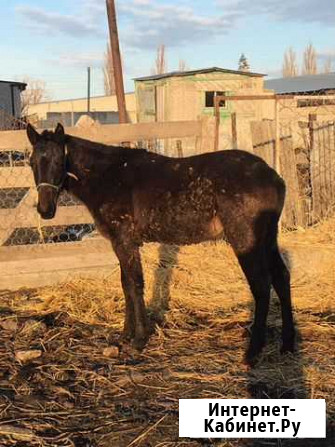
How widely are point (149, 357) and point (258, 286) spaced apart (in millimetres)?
1145

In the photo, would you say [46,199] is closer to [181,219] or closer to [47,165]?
[47,165]

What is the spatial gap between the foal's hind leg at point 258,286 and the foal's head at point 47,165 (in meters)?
1.78

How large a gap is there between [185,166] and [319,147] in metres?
5.40

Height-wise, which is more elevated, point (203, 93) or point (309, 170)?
point (203, 93)

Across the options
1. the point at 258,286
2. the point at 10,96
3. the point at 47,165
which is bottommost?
the point at 258,286

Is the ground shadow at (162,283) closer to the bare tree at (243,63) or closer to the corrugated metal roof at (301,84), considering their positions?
the corrugated metal roof at (301,84)

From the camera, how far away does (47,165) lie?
15.2 feet

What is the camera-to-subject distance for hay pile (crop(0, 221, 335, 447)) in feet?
11.1

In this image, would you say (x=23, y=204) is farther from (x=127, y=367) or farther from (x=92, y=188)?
(x=127, y=367)

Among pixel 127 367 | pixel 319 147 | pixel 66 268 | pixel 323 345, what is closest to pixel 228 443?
pixel 127 367

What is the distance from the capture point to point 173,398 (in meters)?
3.71

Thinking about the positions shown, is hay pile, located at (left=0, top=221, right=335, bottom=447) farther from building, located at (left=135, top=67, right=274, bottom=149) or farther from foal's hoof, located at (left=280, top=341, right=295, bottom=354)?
building, located at (left=135, top=67, right=274, bottom=149)

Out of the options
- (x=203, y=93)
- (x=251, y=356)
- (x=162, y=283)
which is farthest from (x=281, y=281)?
(x=203, y=93)

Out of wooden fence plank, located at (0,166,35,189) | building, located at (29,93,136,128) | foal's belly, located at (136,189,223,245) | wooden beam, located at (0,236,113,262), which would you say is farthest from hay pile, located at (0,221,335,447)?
building, located at (29,93,136,128)
